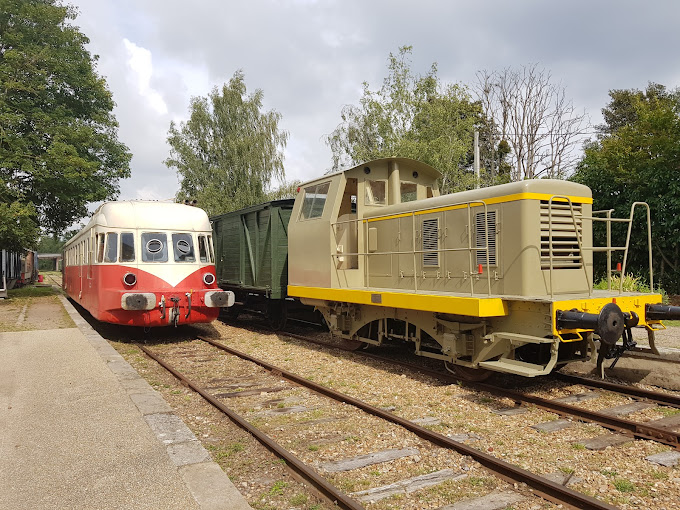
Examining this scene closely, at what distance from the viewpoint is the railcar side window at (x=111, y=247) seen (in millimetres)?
10141

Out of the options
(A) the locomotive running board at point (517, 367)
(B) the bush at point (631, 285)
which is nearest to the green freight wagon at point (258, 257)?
(A) the locomotive running board at point (517, 367)

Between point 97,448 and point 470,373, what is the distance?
15.4ft

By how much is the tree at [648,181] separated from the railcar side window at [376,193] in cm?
953

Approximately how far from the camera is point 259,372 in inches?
307

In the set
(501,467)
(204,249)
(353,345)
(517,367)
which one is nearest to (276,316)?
(204,249)

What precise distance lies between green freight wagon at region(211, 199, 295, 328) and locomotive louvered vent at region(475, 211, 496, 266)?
5.78m

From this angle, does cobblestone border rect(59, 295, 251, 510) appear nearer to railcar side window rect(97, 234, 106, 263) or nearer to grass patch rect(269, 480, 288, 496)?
grass patch rect(269, 480, 288, 496)

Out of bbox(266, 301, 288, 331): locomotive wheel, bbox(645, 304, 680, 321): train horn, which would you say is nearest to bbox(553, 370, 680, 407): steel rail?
bbox(645, 304, 680, 321): train horn

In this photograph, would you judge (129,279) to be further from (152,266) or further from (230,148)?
(230,148)

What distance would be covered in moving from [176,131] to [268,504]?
33.4m

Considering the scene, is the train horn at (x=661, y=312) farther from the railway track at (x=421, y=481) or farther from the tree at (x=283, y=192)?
the tree at (x=283, y=192)

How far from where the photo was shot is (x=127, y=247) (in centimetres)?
1020

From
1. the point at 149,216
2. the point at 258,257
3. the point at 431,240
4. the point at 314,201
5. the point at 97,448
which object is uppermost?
the point at 314,201

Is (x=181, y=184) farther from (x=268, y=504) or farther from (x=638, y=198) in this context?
(x=268, y=504)
